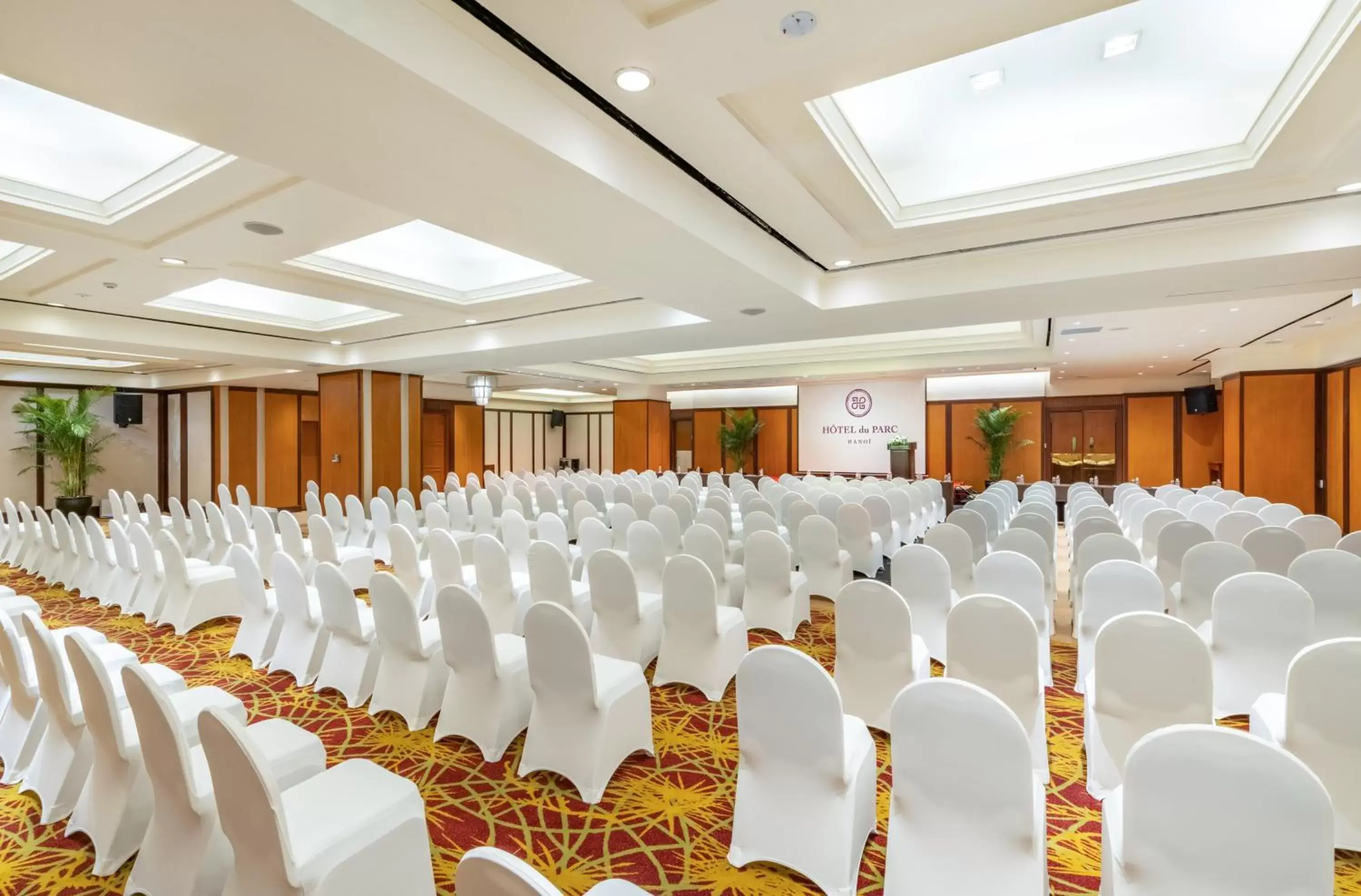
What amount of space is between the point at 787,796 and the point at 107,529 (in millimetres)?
14768

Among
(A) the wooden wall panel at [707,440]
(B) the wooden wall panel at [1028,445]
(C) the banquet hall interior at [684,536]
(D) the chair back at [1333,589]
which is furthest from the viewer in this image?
(A) the wooden wall panel at [707,440]

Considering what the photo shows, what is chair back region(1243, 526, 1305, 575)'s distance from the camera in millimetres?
5000

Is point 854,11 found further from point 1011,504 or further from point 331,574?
point 1011,504

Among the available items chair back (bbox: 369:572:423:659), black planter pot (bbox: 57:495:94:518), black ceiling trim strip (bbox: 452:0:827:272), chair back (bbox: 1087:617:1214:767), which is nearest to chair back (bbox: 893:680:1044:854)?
chair back (bbox: 1087:617:1214:767)

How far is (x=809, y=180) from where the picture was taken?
4.46m

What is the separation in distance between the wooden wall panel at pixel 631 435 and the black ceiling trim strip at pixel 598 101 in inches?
545

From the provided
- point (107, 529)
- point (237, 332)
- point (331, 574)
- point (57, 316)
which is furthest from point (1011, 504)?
point (107, 529)

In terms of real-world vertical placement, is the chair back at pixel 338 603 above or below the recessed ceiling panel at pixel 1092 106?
below

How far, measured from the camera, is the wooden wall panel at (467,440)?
2077 cm

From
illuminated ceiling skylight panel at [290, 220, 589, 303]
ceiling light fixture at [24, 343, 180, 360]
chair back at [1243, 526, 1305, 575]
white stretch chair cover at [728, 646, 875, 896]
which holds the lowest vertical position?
white stretch chair cover at [728, 646, 875, 896]

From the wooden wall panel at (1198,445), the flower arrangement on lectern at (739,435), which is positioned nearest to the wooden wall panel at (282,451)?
the flower arrangement on lectern at (739,435)

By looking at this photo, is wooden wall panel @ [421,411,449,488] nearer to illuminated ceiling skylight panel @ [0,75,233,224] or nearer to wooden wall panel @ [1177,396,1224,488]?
illuminated ceiling skylight panel @ [0,75,233,224]

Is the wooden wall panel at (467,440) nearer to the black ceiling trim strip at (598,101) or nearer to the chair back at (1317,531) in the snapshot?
the black ceiling trim strip at (598,101)

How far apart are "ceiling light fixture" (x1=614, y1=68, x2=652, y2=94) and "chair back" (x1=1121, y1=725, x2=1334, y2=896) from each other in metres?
3.19
